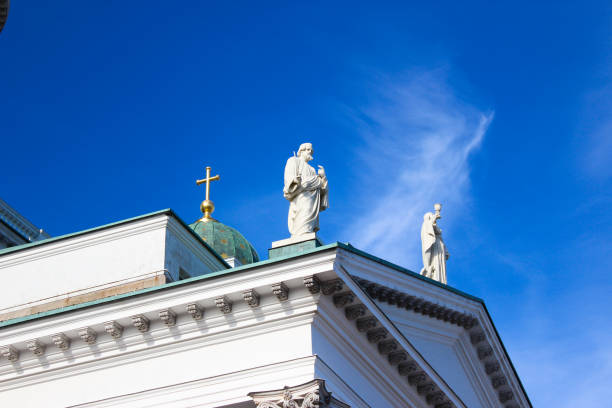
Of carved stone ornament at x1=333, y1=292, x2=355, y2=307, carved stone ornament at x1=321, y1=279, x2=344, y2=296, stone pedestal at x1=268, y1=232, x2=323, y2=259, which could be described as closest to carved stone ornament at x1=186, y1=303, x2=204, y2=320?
stone pedestal at x1=268, y1=232, x2=323, y2=259

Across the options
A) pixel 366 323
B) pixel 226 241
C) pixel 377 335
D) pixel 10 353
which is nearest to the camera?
pixel 366 323

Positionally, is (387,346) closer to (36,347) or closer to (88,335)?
(88,335)

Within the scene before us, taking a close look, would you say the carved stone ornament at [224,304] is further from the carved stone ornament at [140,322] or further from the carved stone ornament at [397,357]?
the carved stone ornament at [397,357]

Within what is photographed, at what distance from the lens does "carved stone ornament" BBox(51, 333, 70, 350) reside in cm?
1989

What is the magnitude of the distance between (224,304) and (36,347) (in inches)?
160

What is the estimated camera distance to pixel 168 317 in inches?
762

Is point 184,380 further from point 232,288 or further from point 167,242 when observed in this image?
point 167,242

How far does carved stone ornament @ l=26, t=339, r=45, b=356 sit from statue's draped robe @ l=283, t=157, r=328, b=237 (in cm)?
542

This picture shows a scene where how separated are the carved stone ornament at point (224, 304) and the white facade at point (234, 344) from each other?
0.06 feet

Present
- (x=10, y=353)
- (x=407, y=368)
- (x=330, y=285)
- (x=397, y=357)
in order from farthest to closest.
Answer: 1. (x=407, y=368)
2. (x=397, y=357)
3. (x=10, y=353)
4. (x=330, y=285)

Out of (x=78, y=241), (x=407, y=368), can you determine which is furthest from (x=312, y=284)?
(x=78, y=241)

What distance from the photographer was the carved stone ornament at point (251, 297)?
61.9 feet

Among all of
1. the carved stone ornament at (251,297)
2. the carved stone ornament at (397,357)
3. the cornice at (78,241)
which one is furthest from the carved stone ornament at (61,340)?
the carved stone ornament at (397,357)

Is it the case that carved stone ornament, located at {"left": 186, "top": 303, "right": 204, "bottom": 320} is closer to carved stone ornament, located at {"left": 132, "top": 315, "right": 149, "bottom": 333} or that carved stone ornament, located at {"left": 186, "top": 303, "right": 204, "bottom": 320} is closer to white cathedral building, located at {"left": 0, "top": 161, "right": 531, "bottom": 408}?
white cathedral building, located at {"left": 0, "top": 161, "right": 531, "bottom": 408}
